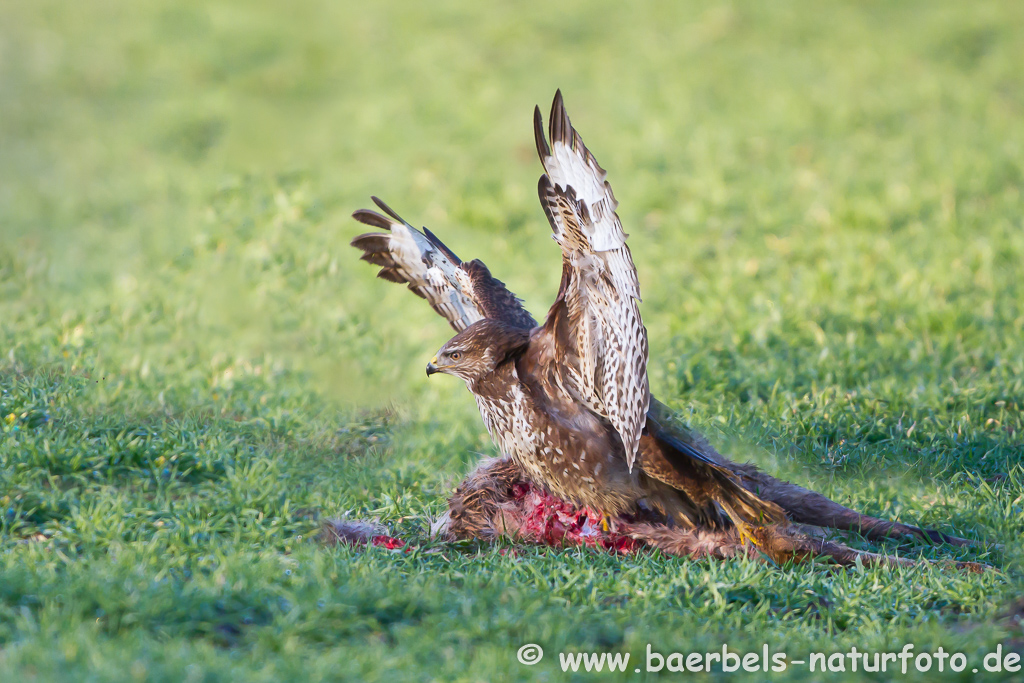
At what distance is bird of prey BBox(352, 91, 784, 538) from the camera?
387 cm

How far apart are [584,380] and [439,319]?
12.7ft

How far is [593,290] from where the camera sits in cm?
401

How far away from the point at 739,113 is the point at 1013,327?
4.82 meters

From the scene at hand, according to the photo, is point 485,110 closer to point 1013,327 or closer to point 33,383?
point 1013,327

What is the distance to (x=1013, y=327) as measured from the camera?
23.0 ft

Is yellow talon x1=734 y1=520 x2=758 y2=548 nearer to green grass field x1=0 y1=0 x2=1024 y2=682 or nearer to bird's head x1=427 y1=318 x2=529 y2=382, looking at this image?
green grass field x1=0 y1=0 x2=1024 y2=682

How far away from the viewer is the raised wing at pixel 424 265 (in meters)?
5.23

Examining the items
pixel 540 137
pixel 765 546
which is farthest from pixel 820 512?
pixel 540 137

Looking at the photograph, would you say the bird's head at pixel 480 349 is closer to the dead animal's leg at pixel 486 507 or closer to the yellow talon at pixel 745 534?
the dead animal's leg at pixel 486 507

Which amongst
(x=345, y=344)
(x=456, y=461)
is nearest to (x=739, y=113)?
(x=345, y=344)

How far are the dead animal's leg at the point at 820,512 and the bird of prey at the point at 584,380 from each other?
0.95 ft

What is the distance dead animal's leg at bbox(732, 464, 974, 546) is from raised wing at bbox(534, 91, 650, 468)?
0.77m

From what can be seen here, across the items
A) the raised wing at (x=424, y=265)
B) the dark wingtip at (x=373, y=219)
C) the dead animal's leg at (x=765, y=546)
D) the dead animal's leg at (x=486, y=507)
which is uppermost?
the dark wingtip at (x=373, y=219)

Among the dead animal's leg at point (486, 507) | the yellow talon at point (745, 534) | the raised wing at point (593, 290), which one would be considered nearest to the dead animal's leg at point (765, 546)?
the yellow talon at point (745, 534)
